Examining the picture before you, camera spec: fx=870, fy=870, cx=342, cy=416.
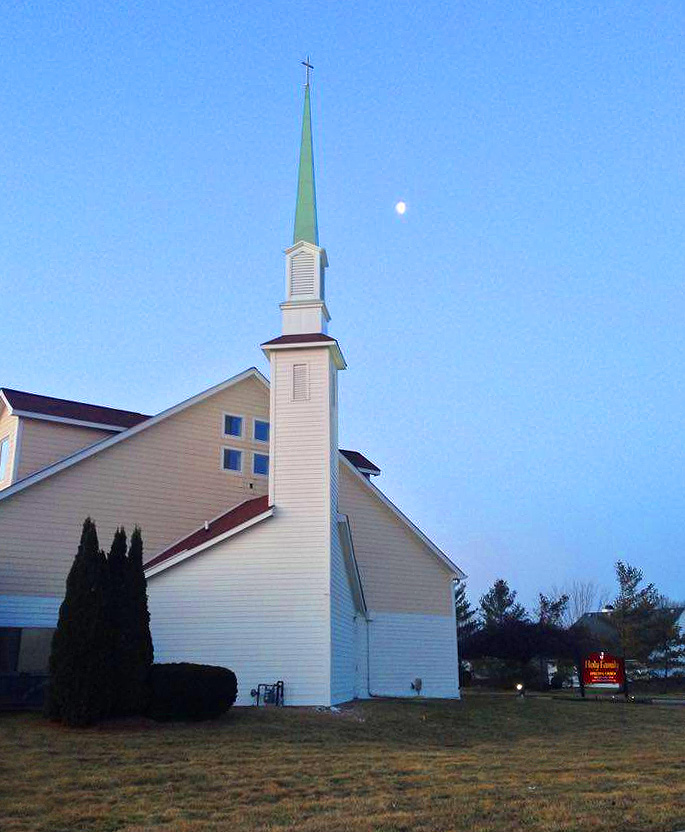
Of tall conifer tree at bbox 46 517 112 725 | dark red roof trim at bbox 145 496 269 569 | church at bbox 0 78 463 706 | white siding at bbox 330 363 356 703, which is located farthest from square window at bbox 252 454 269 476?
tall conifer tree at bbox 46 517 112 725

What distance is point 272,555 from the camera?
22969 mm

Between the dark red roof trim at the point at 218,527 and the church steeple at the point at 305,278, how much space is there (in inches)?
212

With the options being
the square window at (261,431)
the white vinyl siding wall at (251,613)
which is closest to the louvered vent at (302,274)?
the square window at (261,431)

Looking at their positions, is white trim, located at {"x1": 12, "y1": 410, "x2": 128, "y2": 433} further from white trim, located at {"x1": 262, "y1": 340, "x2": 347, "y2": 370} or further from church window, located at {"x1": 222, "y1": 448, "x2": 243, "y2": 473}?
white trim, located at {"x1": 262, "y1": 340, "x2": 347, "y2": 370}

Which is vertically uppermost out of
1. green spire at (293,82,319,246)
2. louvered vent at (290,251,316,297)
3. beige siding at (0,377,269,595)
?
green spire at (293,82,319,246)

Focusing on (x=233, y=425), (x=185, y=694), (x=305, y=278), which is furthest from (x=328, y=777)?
(x=233, y=425)

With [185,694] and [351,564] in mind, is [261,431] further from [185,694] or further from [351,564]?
[185,694]

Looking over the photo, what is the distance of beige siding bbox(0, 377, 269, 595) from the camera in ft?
80.1

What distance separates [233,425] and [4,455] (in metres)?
7.42

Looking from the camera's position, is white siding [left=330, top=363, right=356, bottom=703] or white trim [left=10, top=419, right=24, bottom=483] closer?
white siding [left=330, top=363, right=356, bottom=703]

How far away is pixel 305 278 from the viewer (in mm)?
26500

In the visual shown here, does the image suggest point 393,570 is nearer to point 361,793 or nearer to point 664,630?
point 361,793

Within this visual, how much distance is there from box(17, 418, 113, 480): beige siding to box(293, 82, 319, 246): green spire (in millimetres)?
9430

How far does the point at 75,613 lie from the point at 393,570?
1430 centimetres
